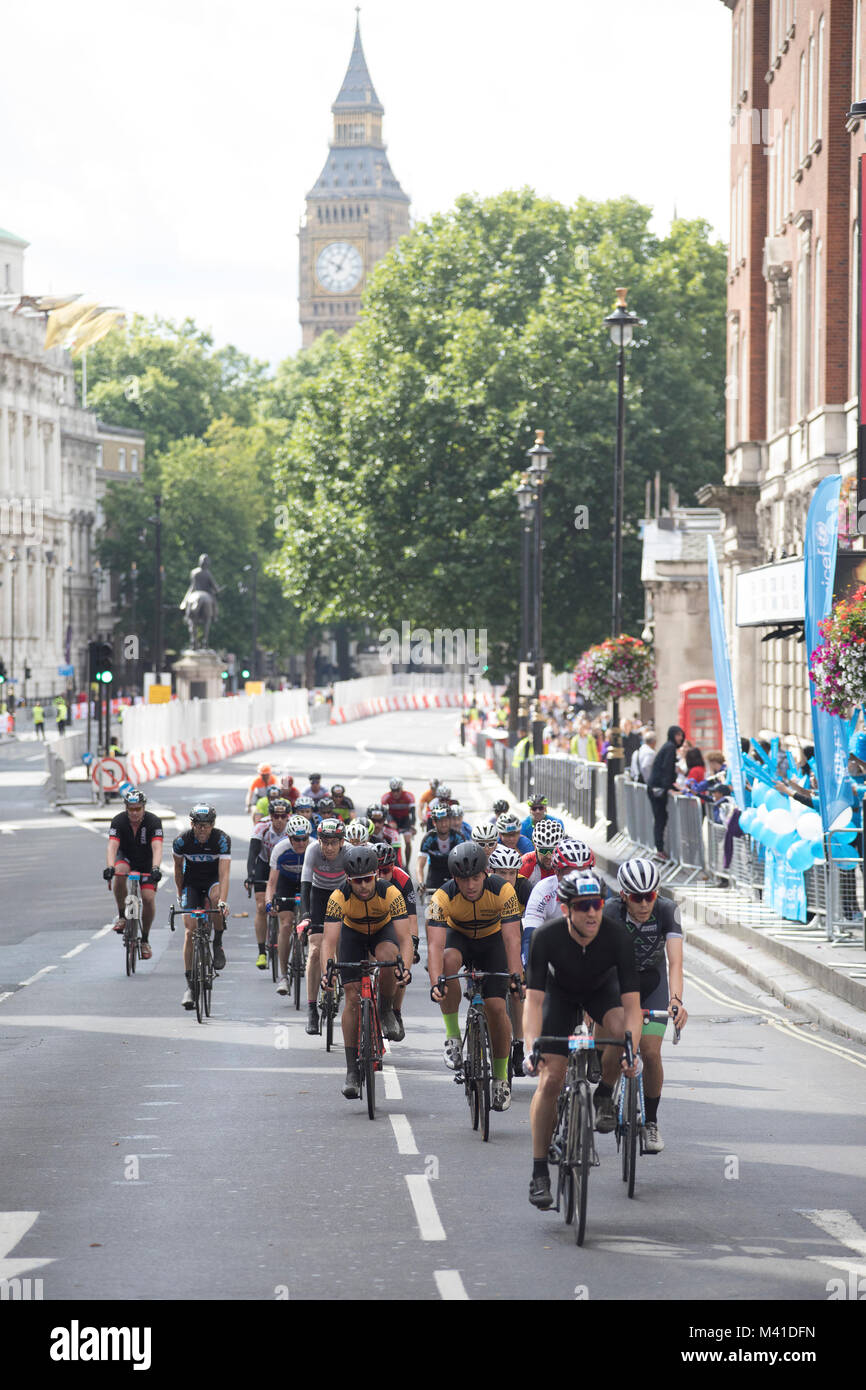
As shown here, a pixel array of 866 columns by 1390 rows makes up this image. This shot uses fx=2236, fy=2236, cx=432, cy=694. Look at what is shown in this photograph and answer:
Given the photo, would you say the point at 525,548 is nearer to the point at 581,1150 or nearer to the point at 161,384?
the point at 581,1150

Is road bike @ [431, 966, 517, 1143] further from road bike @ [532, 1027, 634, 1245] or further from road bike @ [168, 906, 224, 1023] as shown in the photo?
road bike @ [168, 906, 224, 1023]

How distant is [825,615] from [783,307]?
21673 mm

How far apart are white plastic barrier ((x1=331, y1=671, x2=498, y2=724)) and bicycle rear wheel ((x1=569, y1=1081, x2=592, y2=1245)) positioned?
88.7 metres

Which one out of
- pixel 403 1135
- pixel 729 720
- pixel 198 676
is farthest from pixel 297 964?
pixel 198 676

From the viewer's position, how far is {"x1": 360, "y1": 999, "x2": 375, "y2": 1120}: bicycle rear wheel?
520 inches

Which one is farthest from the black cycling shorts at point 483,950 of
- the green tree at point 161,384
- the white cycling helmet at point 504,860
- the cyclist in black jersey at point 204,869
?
the green tree at point 161,384

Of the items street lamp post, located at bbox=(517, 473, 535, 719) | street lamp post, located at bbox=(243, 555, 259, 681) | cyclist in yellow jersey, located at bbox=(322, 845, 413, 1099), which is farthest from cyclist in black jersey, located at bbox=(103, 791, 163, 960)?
street lamp post, located at bbox=(243, 555, 259, 681)

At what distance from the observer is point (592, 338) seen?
59656mm

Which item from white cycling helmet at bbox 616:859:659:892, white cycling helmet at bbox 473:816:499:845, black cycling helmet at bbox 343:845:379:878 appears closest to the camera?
white cycling helmet at bbox 616:859:659:892

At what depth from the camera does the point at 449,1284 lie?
8.83 m

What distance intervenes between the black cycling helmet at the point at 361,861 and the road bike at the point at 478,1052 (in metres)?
0.93

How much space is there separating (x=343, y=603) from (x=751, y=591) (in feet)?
111

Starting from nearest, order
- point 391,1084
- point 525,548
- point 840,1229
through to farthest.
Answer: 1. point 840,1229
2. point 391,1084
3. point 525,548
